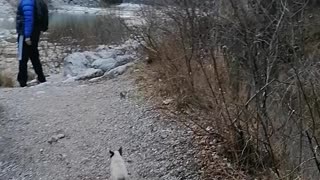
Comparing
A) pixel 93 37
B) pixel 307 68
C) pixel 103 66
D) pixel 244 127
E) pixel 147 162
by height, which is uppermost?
pixel 307 68

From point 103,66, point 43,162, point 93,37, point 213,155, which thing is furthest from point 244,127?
point 93,37

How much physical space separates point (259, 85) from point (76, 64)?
928cm

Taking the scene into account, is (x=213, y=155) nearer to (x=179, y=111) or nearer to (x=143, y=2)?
(x=179, y=111)

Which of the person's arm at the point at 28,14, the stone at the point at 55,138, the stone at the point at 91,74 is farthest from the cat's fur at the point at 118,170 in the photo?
the stone at the point at 91,74

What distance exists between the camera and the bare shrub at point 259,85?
447 cm

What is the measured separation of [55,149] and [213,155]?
181 cm

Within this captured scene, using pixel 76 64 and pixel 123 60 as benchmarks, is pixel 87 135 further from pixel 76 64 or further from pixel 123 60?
pixel 76 64

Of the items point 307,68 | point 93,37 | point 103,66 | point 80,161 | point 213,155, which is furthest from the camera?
point 93,37

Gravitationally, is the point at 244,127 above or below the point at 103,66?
above

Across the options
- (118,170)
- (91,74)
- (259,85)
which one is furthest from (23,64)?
(259,85)

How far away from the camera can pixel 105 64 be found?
40.5 ft

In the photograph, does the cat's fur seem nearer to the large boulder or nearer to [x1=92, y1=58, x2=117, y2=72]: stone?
[x1=92, y1=58, x2=117, y2=72]: stone

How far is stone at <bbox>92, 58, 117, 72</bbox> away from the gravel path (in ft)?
11.5

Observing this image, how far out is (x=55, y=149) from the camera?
6.06 metres
